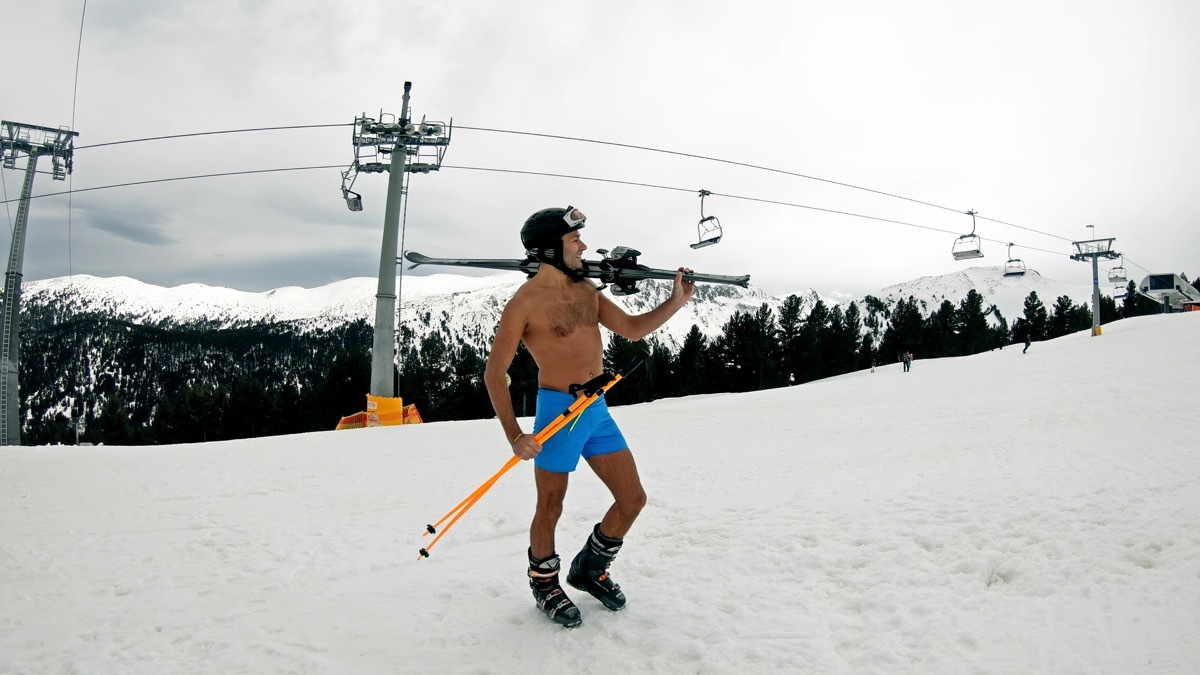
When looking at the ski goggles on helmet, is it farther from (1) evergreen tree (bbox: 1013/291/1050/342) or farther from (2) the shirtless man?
(1) evergreen tree (bbox: 1013/291/1050/342)

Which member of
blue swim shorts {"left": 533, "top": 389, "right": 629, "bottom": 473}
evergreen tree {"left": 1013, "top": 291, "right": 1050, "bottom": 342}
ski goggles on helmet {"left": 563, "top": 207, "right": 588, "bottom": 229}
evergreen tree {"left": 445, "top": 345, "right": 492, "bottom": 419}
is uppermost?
evergreen tree {"left": 1013, "top": 291, "right": 1050, "bottom": 342}

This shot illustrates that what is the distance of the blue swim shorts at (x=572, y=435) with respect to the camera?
385 cm

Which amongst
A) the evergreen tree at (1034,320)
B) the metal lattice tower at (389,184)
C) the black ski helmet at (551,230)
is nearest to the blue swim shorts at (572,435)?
the black ski helmet at (551,230)

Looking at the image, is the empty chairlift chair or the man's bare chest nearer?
the man's bare chest

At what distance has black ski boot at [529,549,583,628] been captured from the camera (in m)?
3.77

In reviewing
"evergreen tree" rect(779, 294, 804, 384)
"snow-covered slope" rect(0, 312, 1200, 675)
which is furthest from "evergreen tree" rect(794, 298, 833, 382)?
"snow-covered slope" rect(0, 312, 1200, 675)

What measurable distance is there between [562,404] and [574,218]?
4.07 ft

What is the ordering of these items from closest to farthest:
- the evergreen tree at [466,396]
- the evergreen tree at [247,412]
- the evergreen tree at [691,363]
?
the evergreen tree at [466,396] < the evergreen tree at [247,412] < the evergreen tree at [691,363]

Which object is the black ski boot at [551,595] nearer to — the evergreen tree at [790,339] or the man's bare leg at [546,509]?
the man's bare leg at [546,509]

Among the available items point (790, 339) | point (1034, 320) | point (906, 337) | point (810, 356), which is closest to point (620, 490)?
point (810, 356)

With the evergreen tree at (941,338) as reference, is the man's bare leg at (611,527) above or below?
below

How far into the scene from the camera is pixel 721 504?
279 inches

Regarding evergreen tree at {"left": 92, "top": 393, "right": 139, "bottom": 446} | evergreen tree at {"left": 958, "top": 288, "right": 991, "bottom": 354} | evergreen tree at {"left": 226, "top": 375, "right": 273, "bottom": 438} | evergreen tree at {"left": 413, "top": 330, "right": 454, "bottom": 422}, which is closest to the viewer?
evergreen tree at {"left": 413, "top": 330, "right": 454, "bottom": 422}

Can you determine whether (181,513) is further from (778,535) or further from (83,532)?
(778,535)
